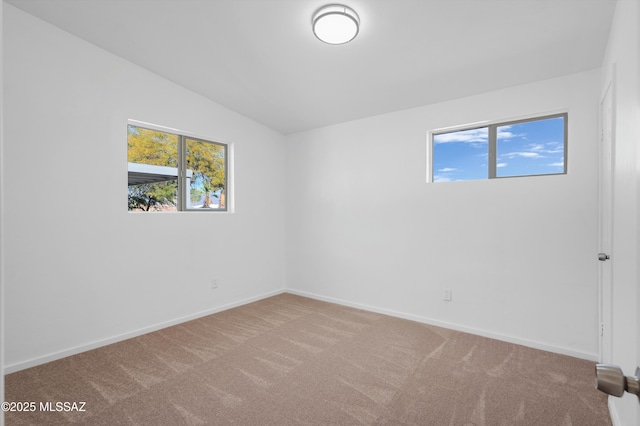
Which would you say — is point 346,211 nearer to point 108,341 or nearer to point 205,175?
point 205,175

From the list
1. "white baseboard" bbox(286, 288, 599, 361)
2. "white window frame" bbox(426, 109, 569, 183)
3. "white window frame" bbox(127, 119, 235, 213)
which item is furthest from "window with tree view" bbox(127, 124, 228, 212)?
"white window frame" bbox(426, 109, 569, 183)

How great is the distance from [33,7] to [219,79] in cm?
152

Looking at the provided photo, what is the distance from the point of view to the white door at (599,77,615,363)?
6.63ft

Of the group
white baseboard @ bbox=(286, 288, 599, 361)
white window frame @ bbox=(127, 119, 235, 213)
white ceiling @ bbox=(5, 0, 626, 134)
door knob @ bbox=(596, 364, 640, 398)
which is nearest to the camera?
door knob @ bbox=(596, 364, 640, 398)

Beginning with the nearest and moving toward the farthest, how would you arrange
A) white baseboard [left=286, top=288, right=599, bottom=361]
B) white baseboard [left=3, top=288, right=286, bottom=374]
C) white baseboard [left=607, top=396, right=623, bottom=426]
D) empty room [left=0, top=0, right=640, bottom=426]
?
white baseboard [left=607, top=396, right=623, bottom=426], empty room [left=0, top=0, right=640, bottom=426], white baseboard [left=3, top=288, right=286, bottom=374], white baseboard [left=286, top=288, right=599, bottom=361]

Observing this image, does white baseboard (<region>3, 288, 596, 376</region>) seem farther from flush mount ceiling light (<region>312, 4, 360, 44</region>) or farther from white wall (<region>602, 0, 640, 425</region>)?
flush mount ceiling light (<region>312, 4, 360, 44</region>)

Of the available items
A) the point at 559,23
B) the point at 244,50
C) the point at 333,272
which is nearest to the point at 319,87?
the point at 244,50

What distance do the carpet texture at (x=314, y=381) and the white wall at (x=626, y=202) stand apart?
0.56 m

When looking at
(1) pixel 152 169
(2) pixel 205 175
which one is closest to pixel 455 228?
(2) pixel 205 175

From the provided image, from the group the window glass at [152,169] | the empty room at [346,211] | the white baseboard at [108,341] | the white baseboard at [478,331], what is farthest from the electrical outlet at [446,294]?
the window glass at [152,169]

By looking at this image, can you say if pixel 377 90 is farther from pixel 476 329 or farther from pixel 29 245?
pixel 29 245

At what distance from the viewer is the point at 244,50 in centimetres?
289

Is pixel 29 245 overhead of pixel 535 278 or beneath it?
overhead

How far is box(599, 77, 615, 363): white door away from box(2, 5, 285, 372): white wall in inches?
148
